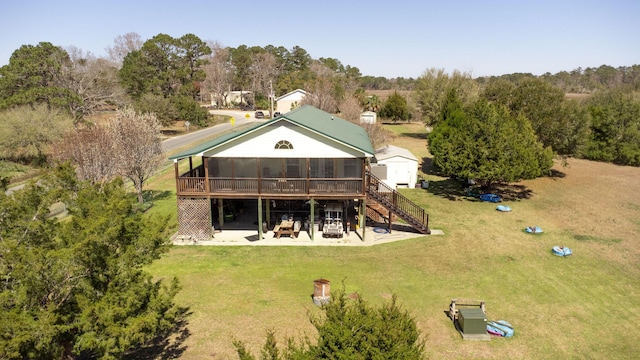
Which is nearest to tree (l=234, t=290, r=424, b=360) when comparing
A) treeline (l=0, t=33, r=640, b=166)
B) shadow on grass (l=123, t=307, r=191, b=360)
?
shadow on grass (l=123, t=307, r=191, b=360)

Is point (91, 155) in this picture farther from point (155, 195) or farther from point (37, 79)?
point (37, 79)

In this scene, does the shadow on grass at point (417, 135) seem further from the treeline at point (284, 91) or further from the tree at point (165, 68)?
the tree at point (165, 68)

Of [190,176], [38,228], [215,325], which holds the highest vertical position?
[38,228]

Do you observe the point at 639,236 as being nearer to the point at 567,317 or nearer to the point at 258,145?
the point at 567,317

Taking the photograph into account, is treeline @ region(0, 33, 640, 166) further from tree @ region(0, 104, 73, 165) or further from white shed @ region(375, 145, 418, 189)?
white shed @ region(375, 145, 418, 189)

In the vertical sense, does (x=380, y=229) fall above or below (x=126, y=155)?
below

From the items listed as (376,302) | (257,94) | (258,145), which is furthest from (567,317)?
(257,94)
